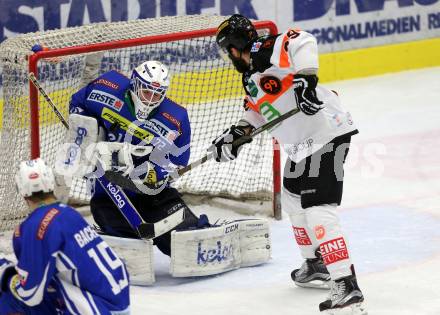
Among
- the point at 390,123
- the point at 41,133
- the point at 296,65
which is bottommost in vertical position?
the point at 390,123

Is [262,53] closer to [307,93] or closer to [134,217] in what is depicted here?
[307,93]

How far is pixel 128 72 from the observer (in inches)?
256

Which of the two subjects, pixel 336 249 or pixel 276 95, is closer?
pixel 336 249

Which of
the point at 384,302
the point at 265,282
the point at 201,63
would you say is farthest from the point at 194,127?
the point at 384,302

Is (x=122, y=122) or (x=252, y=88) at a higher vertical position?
(x=252, y=88)

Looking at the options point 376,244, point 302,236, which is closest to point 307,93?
point 302,236

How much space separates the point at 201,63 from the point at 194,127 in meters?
0.37

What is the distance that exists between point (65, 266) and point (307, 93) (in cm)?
134

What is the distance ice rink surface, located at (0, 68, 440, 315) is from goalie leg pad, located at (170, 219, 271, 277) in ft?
0.16

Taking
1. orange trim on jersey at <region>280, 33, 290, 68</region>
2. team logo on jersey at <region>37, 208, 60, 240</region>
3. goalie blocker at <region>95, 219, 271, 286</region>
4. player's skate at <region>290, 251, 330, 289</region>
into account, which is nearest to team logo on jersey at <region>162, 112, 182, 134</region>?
goalie blocker at <region>95, 219, 271, 286</region>

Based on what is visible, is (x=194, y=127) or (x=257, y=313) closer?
(x=257, y=313)

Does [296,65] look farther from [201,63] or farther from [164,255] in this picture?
[201,63]

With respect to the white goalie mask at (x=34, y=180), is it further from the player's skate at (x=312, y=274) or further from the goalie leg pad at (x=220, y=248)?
the player's skate at (x=312, y=274)

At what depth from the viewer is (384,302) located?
4.83m
